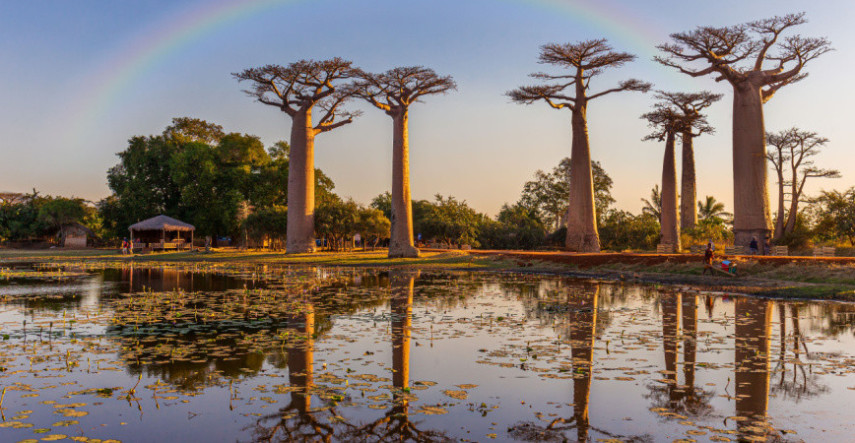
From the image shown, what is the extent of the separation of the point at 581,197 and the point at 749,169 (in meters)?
8.81

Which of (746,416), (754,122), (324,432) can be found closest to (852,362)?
(746,416)

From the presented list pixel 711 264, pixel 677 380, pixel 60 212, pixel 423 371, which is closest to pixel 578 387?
pixel 677 380

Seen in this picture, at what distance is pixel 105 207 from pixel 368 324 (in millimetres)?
53153

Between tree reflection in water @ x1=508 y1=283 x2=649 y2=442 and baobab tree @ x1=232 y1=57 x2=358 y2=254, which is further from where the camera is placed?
baobab tree @ x1=232 y1=57 x2=358 y2=254

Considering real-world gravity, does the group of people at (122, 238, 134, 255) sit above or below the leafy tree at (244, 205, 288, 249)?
below

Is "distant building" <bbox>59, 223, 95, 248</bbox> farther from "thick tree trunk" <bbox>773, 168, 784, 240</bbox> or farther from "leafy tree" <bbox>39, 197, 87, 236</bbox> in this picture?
"thick tree trunk" <bbox>773, 168, 784, 240</bbox>

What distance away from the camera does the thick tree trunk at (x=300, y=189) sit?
40906 millimetres

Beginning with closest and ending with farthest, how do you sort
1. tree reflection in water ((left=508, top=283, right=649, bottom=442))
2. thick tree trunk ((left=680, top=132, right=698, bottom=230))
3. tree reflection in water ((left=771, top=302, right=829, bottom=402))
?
tree reflection in water ((left=508, top=283, right=649, bottom=442)) → tree reflection in water ((left=771, top=302, right=829, bottom=402)) → thick tree trunk ((left=680, top=132, right=698, bottom=230))

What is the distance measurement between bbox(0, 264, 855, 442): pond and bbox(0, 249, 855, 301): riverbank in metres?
3.54

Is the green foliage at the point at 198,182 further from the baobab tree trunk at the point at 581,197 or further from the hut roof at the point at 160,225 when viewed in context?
the baobab tree trunk at the point at 581,197

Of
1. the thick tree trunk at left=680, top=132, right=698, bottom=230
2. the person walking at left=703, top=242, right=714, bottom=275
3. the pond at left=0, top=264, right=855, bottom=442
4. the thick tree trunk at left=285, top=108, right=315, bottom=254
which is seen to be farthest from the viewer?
the thick tree trunk at left=680, top=132, right=698, bottom=230

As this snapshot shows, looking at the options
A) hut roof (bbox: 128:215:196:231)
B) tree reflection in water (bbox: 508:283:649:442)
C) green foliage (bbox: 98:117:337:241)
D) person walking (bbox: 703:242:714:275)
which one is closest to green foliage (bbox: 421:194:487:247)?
green foliage (bbox: 98:117:337:241)

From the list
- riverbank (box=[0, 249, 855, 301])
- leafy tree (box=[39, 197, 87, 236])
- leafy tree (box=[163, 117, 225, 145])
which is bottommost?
riverbank (box=[0, 249, 855, 301])

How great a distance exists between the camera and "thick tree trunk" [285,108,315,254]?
40.9 m
